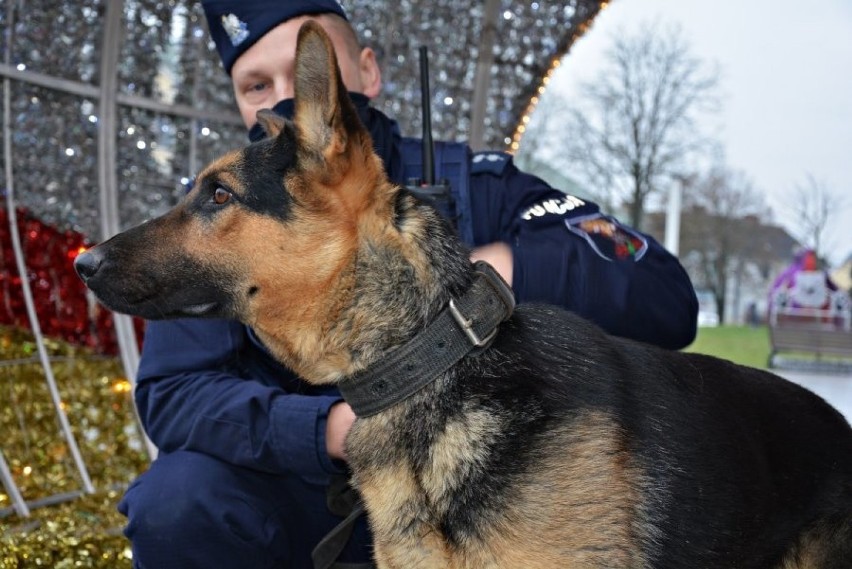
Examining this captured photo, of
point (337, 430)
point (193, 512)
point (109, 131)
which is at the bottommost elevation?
point (193, 512)

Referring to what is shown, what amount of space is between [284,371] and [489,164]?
980mm

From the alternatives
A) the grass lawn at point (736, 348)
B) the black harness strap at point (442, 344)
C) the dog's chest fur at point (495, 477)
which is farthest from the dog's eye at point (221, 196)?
the grass lawn at point (736, 348)

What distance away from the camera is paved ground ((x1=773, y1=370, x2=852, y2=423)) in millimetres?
8906

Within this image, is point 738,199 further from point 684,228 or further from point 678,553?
point 678,553

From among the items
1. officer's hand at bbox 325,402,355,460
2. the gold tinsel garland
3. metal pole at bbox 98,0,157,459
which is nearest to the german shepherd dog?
officer's hand at bbox 325,402,355,460

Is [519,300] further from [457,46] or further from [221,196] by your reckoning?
[457,46]

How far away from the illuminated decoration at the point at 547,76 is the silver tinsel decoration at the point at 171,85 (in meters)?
0.02

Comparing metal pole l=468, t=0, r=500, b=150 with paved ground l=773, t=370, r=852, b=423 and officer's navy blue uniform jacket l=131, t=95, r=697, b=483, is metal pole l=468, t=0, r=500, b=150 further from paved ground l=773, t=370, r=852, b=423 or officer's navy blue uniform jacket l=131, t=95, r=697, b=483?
paved ground l=773, t=370, r=852, b=423

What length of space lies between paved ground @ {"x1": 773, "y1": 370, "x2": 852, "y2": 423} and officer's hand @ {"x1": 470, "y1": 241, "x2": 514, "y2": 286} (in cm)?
634

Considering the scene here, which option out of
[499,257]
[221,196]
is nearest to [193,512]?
[221,196]

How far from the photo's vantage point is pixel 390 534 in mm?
1972

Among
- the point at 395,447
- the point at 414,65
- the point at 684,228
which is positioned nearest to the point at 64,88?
the point at 414,65

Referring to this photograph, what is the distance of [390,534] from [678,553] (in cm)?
64

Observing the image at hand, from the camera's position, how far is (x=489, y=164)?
295 centimetres
